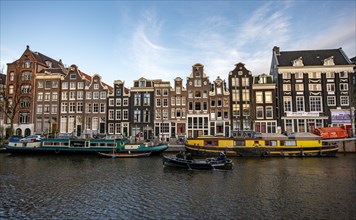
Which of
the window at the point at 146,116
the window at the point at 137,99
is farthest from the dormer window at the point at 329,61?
the window at the point at 137,99

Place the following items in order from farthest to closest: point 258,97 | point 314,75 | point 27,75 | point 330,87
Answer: point 27,75 → point 258,97 → point 314,75 → point 330,87

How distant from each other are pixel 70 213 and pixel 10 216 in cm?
345

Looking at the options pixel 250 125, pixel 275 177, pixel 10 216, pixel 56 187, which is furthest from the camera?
pixel 250 125

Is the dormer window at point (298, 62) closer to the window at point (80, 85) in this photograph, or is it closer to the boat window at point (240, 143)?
the boat window at point (240, 143)

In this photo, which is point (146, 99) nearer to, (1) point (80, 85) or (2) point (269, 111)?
(1) point (80, 85)

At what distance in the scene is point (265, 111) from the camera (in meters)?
60.6

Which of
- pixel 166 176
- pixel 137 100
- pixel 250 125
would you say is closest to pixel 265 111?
pixel 250 125

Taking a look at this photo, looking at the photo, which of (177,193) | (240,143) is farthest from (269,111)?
(177,193)

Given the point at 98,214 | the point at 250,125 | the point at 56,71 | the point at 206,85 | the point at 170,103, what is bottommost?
the point at 98,214

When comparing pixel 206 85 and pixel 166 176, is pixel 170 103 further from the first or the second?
pixel 166 176

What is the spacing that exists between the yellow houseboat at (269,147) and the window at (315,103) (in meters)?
15.4

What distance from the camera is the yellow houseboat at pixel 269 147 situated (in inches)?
1758

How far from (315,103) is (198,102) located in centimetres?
2652

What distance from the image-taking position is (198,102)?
62375mm
